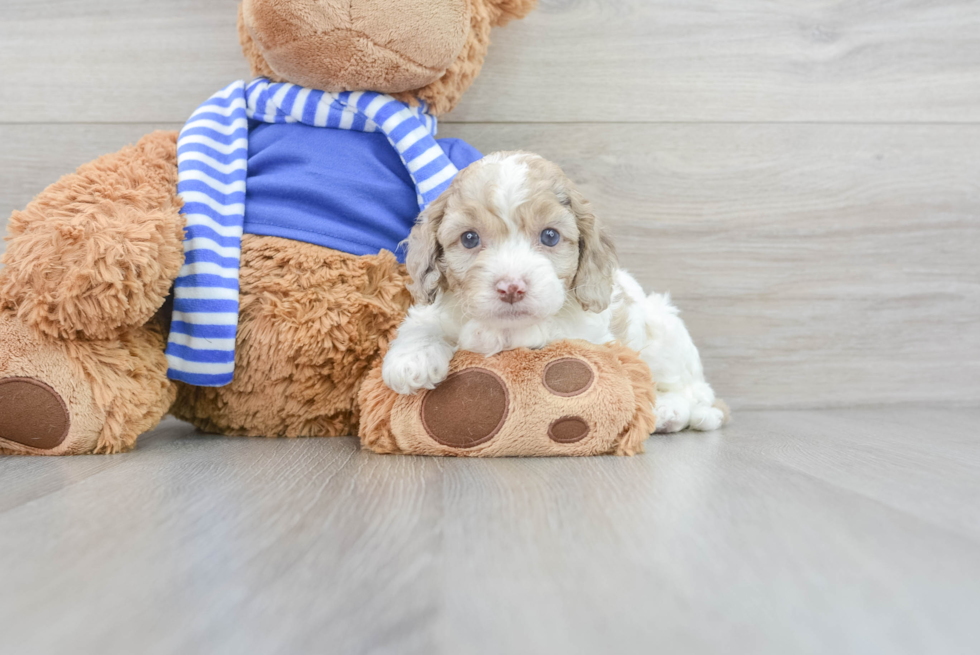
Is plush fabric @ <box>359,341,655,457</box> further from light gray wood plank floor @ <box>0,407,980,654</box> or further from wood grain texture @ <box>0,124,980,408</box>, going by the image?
wood grain texture @ <box>0,124,980,408</box>

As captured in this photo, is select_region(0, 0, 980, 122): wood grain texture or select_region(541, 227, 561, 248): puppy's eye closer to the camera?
select_region(541, 227, 561, 248): puppy's eye

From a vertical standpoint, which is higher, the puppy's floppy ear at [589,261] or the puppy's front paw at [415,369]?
the puppy's floppy ear at [589,261]

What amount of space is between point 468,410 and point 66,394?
0.81m

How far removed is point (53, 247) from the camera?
1.40 m

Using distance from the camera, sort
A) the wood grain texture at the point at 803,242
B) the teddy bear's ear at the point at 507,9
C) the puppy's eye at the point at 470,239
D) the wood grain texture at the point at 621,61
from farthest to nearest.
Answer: the wood grain texture at the point at 803,242, the wood grain texture at the point at 621,61, the teddy bear's ear at the point at 507,9, the puppy's eye at the point at 470,239

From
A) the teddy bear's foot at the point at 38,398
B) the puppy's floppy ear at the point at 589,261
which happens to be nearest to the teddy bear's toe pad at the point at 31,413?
the teddy bear's foot at the point at 38,398

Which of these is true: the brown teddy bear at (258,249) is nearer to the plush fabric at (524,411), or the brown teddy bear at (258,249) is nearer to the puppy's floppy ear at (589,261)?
the plush fabric at (524,411)

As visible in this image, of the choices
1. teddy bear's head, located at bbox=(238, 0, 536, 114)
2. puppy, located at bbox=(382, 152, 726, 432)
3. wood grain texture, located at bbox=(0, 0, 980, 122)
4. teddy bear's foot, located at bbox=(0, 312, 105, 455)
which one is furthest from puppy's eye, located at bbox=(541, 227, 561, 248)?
teddy bear's foot, located at bbox=(0, 312, 105, 455)

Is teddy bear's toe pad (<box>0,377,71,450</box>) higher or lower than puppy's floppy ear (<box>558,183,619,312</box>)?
lower

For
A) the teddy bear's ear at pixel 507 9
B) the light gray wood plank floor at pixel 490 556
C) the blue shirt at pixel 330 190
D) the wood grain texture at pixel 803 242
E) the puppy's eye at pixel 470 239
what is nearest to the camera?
the light gray wood plank floor at pixel 490 556

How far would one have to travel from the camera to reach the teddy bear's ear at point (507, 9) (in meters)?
1.75

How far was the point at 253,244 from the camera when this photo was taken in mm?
1623

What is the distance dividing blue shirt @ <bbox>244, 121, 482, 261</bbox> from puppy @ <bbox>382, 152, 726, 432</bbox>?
0.18 metres

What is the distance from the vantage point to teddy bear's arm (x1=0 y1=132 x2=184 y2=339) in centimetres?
138
